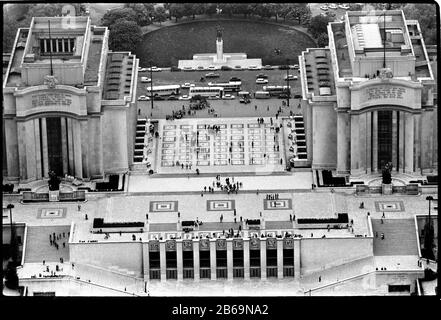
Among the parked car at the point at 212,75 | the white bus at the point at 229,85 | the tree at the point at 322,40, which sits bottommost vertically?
the white bus at the point at 229,85

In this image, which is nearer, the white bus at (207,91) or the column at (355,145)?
the column at (355,145)

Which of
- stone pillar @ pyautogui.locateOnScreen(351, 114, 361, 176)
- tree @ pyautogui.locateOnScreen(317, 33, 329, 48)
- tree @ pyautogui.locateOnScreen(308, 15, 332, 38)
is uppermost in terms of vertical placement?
tree @ pyautogui.locateOnScreen(308, 15, 332, 38)

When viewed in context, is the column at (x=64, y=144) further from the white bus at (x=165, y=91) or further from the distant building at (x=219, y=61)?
the distant building at (x=219, y=61)

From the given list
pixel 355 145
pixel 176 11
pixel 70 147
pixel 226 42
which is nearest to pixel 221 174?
pixel 355 145

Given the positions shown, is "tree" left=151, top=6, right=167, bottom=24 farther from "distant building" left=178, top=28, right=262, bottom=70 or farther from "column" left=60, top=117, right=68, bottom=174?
"column" left=60, top=117, right=68, bottom=174

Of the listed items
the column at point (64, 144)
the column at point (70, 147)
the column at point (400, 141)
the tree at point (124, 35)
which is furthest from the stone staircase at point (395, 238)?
the tree at point (124, 35)

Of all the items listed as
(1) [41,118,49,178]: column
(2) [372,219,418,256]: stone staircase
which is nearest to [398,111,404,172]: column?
(2) [372,219,418,256]: stone staircase
